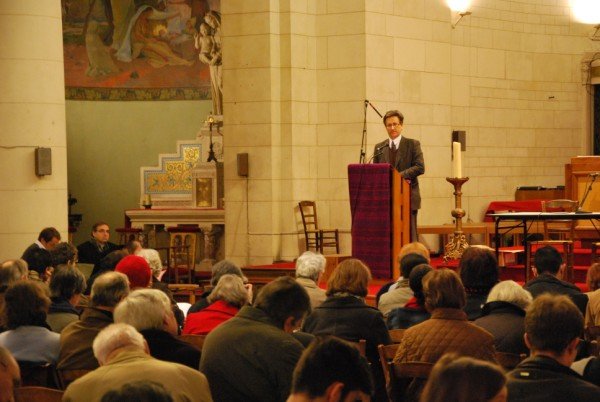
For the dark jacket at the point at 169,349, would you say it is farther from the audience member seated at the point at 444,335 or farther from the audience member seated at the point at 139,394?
the audience member seated at the point at 139,394

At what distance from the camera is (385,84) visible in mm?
12211

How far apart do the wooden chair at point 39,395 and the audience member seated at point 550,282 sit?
3110mm

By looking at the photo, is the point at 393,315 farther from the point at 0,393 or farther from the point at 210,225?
the point at 210,225

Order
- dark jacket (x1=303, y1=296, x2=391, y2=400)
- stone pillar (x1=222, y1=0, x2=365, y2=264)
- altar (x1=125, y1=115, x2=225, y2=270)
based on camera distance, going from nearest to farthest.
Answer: dark jacket (x1=303, y1=296, x2=391, y2=400) < stone pillar (x1=222, y1=0, x2=365, y2=264) < altar (x1=125, y1=115, x2=225, y2=270)

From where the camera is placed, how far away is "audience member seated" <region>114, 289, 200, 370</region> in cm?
444

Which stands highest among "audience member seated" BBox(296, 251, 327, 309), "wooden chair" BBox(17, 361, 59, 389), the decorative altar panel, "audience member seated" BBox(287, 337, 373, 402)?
the decorative altar panel

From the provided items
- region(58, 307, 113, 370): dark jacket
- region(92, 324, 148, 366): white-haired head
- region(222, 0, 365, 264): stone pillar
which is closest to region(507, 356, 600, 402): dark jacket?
region(92, 324, 148, 366): white-haired head

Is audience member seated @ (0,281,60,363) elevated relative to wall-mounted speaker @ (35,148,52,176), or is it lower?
lower

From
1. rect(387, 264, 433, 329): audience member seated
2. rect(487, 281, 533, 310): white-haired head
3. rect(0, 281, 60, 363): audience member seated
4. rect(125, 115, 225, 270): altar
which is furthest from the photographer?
rect(125, 115, 225, 270): altar

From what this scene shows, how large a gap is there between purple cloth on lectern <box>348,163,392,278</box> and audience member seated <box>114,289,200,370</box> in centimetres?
530

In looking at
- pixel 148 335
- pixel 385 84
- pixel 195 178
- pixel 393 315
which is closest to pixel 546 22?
pixel 385 84

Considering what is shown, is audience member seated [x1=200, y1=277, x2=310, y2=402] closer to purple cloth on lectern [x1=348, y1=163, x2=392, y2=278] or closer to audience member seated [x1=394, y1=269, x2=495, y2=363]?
audience member seated [x1=394, y1=269, x2=495, y2=363]

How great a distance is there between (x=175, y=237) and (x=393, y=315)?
9088mm

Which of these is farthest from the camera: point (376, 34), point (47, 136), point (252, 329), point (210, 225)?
point (210, 225)
